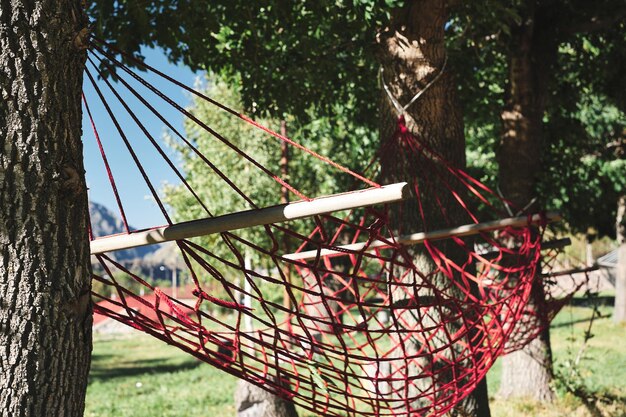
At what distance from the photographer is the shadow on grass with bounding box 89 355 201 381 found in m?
12.9

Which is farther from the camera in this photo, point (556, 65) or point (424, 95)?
point (556, 65)

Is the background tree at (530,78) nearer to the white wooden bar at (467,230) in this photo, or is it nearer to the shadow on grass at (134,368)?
the white wooden bar at (467,230)

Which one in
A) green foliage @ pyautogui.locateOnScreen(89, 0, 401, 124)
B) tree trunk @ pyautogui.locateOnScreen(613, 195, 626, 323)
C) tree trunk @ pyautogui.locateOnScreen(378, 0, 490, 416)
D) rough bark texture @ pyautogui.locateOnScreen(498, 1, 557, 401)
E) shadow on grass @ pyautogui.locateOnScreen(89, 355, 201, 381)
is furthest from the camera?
tree trunk @ pyautogui.locateOnScreen(613, 195, 626, 323)

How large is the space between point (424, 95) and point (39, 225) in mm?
3117

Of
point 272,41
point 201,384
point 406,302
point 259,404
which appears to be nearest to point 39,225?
point 406,302

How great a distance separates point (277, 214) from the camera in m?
2.01

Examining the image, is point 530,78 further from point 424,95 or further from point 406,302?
point 406,302

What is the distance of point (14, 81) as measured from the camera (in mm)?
1759

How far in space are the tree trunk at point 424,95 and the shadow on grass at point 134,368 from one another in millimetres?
9150

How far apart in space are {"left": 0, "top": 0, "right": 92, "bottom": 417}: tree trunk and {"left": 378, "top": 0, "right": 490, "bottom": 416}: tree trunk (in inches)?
109

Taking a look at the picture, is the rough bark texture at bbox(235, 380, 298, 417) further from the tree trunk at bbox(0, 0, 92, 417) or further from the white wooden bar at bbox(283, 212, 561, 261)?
the tree trunk at bbox(0, 0, 92, 417)

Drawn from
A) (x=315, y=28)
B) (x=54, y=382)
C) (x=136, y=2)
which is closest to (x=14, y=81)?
(x=54, y=382)

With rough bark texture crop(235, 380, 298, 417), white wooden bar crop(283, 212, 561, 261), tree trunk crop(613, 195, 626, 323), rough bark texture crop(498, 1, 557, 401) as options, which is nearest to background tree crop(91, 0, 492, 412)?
white wooden bar crop(283, 212, 561, 261)

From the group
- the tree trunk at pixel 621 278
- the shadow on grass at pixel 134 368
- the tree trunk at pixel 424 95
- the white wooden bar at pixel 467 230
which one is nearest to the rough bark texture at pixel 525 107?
the tree trunk at pixel 424 95
